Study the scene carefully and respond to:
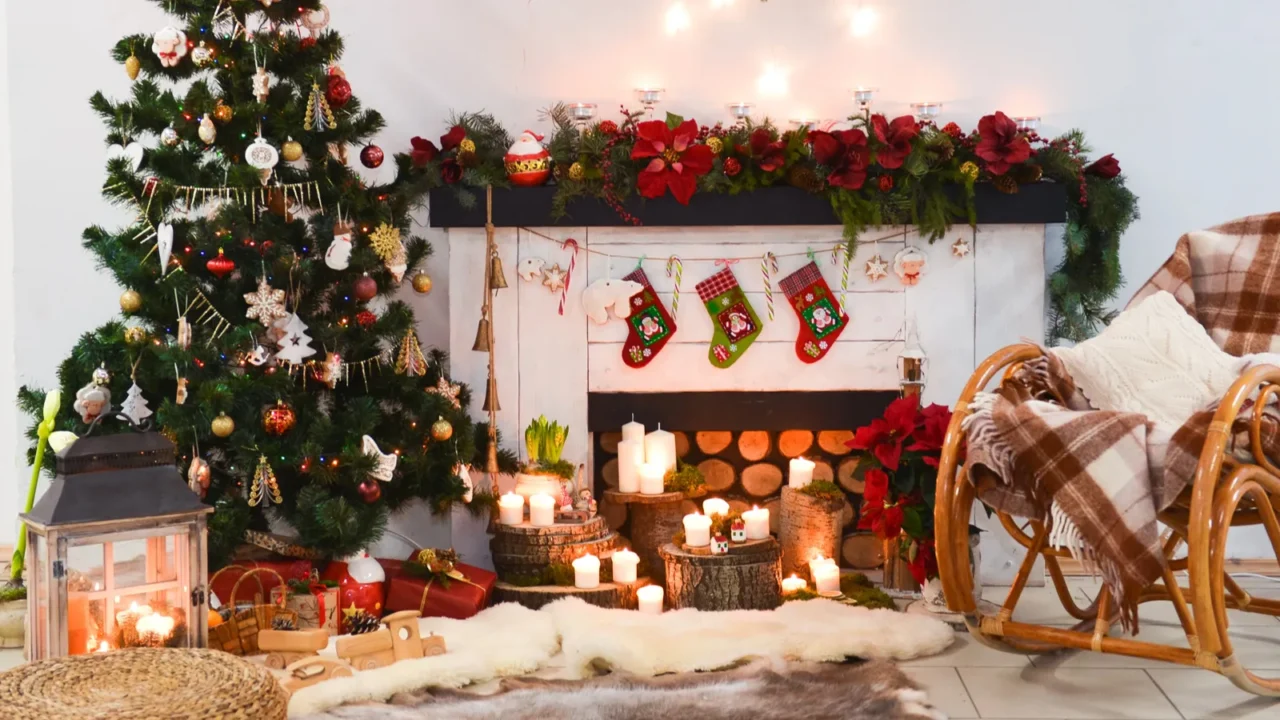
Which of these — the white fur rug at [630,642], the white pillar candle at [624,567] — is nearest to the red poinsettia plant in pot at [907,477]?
the white fur rug at [630,642]

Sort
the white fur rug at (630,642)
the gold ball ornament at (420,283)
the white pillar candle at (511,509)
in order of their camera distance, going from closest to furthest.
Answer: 1. the white fur rug at (630,642)
2. the gold ball ornament at (420,283)
3. the white pillar candle at (511,509)

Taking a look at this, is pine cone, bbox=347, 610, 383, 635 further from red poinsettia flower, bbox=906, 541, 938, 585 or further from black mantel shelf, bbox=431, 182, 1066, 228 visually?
red poinsettia flower, bbox=906, 541, 938, 585

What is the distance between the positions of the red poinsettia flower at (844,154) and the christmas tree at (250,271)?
1.16m

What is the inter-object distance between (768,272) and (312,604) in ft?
5.00

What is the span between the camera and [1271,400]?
8.36 feet

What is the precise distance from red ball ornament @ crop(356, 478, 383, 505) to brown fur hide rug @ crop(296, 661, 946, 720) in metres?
0.60

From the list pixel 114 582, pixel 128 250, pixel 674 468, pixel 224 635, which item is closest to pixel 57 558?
pixel 114 582

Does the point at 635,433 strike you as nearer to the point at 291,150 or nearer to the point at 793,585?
the point at 793,585

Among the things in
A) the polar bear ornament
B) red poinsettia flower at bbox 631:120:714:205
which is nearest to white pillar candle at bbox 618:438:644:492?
the polar bear ornament

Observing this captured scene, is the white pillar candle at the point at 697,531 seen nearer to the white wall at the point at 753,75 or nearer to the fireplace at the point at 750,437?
the fireplace at the point at 750,437

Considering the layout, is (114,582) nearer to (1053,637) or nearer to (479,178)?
(479,178)

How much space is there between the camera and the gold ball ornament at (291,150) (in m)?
3.06

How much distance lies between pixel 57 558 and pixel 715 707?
133 centimetres

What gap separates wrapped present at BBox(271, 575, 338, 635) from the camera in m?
3.08
